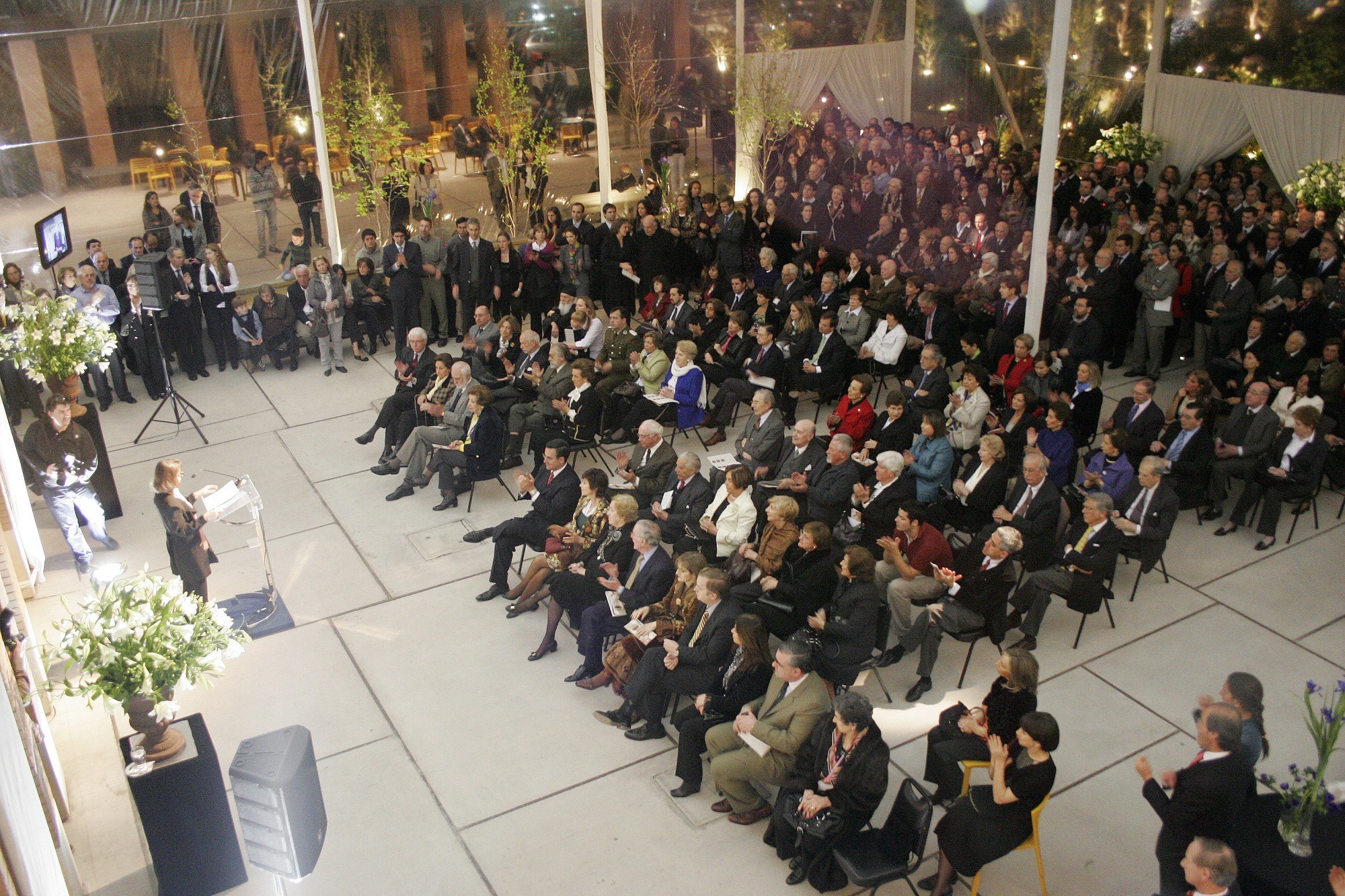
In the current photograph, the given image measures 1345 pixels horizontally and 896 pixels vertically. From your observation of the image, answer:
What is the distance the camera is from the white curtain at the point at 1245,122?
13273 millimetres

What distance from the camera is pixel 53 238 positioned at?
12203 mm

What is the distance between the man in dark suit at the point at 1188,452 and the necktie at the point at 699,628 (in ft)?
12.7

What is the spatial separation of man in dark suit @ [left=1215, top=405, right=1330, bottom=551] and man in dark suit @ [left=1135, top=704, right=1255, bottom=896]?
3.73 m

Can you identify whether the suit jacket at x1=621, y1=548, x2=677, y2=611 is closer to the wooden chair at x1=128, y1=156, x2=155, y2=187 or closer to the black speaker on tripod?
the black speaker on tripod

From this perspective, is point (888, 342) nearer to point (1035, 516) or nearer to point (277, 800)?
point (1035, 516)

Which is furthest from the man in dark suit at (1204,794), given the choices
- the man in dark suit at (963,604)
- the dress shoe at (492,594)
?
the dress shoe at (492,594)

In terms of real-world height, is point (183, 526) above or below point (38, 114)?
below

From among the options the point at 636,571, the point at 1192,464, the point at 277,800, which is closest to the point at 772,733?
the point at 636,571

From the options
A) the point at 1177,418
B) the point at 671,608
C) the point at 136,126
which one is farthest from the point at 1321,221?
the point at 136,126

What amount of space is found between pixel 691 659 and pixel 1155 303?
→ 7.01 metres

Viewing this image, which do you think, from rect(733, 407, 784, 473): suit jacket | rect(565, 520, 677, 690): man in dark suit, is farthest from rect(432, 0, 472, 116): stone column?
rect(565, 520, 677, 690): man in dark suit

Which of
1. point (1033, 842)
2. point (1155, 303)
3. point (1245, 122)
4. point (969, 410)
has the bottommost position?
point (1033, 842)

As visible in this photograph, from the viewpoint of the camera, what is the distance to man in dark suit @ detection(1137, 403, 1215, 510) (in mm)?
8289

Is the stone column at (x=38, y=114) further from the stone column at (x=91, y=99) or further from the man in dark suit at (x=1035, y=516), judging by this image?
the man in dark suit at (x=1035, y=516)
